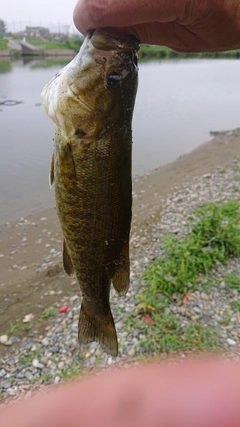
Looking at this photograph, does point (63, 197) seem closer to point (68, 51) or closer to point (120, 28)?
point (120, 28)

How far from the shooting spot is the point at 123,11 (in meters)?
1.45

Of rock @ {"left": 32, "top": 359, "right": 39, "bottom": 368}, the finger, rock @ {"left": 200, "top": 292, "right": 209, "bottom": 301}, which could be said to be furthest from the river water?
the finger

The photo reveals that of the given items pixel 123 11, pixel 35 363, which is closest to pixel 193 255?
pixel 35 363

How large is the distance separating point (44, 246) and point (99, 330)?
570cm

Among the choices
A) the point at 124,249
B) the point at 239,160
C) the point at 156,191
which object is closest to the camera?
the point at 124,249

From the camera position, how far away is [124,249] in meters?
2.00

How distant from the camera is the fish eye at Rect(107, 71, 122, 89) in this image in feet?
5.70

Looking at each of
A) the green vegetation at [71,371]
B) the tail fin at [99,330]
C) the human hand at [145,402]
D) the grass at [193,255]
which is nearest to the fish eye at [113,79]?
the tail fin at [99,330]

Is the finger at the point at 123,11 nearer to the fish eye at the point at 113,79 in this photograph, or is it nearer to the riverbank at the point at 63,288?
the fish eye at the point at 113,79

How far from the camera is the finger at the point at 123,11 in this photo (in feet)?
4.71

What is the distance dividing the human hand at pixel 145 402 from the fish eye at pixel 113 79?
143 cm

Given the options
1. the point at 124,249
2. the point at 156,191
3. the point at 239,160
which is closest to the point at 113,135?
the point at 124,249

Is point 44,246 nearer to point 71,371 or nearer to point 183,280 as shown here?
point 183,280

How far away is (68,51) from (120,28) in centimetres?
Result: 5230
